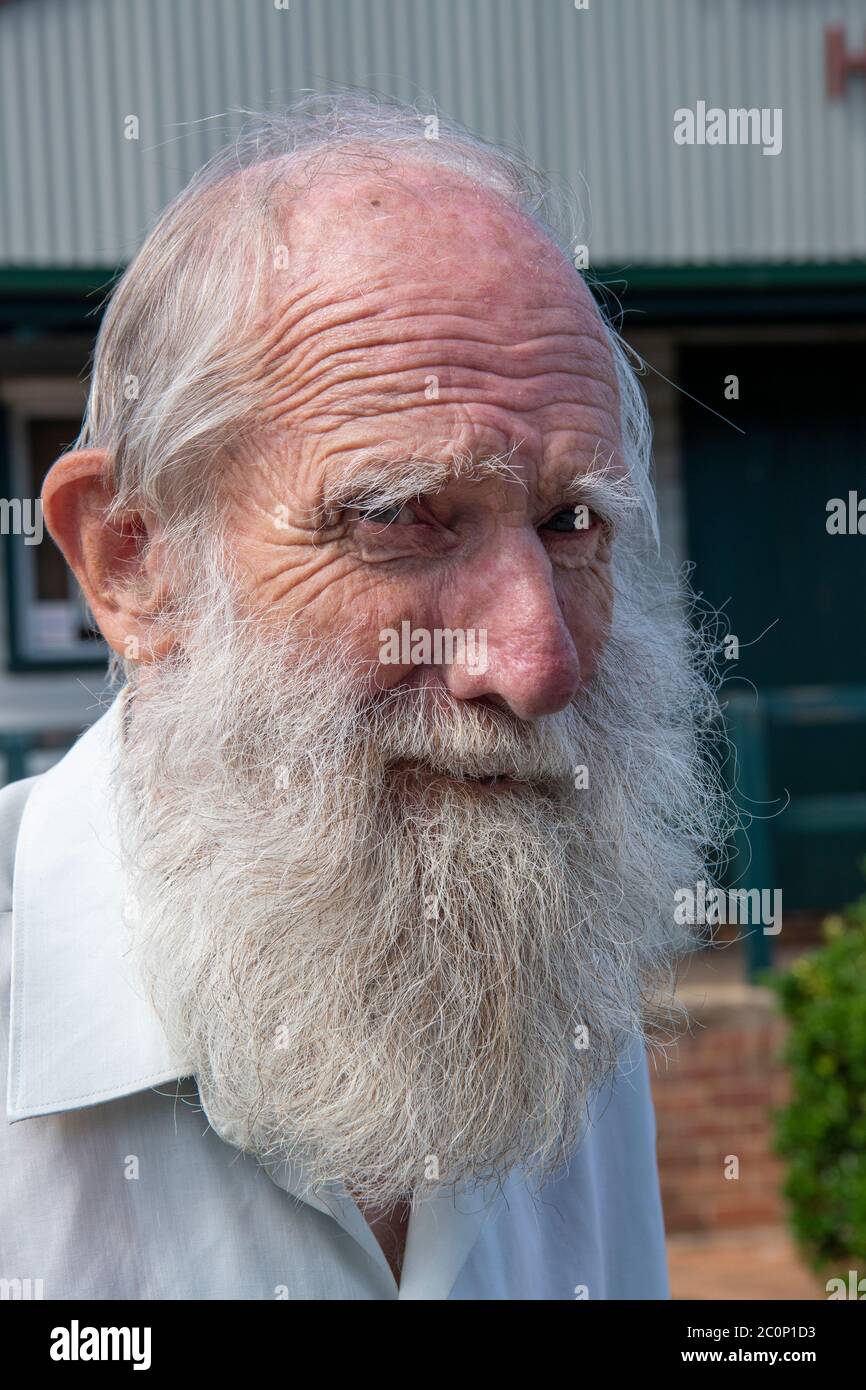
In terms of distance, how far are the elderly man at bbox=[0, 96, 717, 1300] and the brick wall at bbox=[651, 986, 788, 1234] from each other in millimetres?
4259

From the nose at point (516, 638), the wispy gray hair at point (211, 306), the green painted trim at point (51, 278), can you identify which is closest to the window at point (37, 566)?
the green painted trim at point (51, 278)

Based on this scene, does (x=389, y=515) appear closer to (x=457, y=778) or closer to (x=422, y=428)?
(x=422, y=428)

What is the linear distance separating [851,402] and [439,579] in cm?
723

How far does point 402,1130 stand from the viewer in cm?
168

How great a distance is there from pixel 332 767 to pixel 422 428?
0.42m

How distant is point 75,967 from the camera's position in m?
1.69

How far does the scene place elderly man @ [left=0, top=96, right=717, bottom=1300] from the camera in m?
1.59

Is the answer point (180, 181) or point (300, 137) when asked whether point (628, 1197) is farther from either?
point (180, 181)

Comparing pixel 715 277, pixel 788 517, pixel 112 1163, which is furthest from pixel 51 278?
pixel 112 1163

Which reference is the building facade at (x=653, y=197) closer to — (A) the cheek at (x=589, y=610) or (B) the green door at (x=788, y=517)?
(B) the green door at (x=788, y=517)

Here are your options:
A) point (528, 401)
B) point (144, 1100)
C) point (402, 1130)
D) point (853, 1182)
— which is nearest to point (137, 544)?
point (528, 401)

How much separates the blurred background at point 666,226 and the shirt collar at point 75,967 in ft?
17.7

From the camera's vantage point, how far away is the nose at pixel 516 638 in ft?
5.08

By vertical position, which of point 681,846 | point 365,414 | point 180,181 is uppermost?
point 180,181
